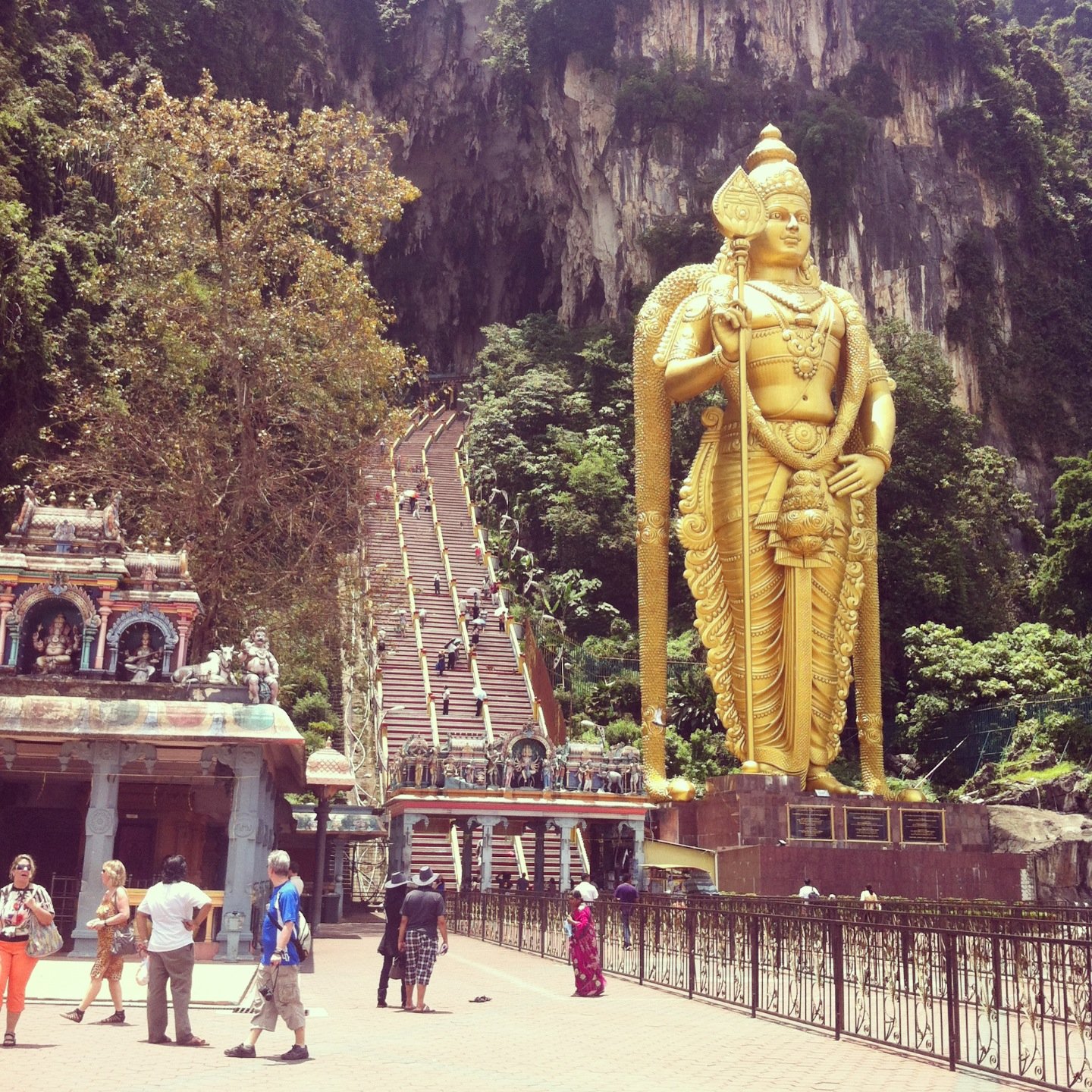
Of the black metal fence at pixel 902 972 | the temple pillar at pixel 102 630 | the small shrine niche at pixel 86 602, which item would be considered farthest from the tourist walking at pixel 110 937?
the temple pillar at pixel 102 630

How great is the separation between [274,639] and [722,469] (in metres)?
7.12

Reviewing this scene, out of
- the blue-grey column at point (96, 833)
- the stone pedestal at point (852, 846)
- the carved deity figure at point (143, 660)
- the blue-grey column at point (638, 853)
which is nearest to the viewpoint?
the blue-grey column at point (96, 833)

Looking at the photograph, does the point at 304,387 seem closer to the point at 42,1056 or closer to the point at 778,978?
the point at 778,978

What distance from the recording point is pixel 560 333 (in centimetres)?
4078

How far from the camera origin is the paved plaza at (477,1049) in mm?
6469

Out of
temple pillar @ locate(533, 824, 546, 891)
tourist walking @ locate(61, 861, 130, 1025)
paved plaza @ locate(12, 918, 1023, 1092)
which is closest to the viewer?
paved plaza @ locate(12, 918, 1023, 1092)

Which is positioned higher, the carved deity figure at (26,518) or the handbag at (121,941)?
the carved deity figure at (26,518)

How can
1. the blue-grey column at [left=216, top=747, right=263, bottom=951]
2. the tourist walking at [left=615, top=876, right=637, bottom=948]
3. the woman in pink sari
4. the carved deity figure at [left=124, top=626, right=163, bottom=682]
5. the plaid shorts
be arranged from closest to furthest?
1. the plaid shorts
2. the woman in pink sari
3. the tourist walking at [left=615, top=876, right=637, bottom=948]
4. the blue-grey column at [left=216, top=747, right=263, bottom=951]
5. the carved deity figure at [left=124, top=626, right=163, bottom=682]

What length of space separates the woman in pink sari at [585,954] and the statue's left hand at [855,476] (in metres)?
9.83

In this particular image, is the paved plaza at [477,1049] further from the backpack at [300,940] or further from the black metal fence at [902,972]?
the backpack at [300,940]

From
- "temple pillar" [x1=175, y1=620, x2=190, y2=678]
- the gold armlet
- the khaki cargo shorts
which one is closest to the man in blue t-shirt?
the khaki cargo shorts

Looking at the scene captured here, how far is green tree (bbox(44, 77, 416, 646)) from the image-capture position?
65.0 feet

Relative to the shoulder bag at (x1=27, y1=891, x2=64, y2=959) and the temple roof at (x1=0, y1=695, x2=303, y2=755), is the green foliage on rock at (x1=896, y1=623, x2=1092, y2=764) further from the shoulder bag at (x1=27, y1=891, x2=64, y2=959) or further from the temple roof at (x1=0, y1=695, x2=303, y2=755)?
the shoulder bag at (x1=27, y1=891, x2=64, y2=959)

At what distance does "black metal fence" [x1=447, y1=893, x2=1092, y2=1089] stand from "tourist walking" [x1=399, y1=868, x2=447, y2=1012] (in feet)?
6.79
